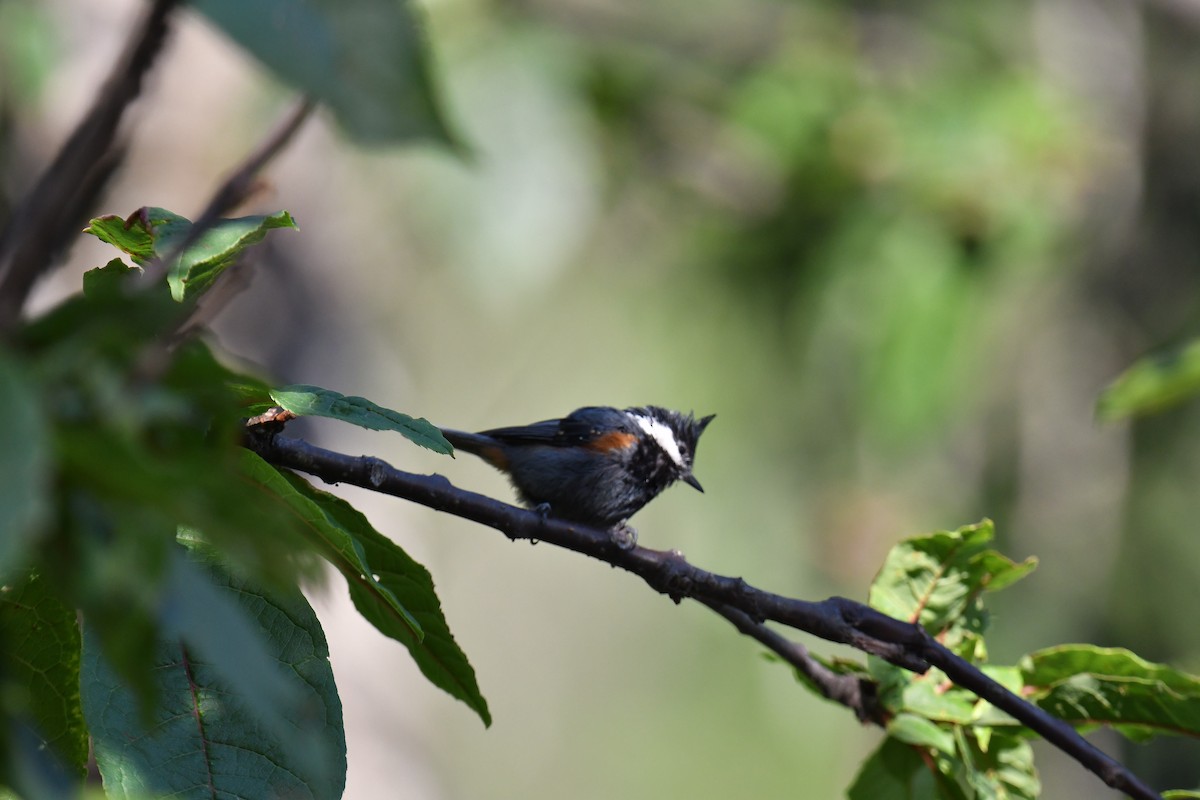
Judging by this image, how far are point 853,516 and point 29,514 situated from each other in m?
5.48

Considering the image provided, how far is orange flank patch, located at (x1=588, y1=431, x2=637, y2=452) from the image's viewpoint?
4.43m

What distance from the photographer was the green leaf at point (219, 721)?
1.26 metres

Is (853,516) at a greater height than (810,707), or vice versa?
(853,516)

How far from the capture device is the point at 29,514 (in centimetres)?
59

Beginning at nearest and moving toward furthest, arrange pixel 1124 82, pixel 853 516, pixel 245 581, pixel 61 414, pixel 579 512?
pixel 61 414
pixel 245 581
pixel 579 512
pixel 853 516
pixel 1124 82

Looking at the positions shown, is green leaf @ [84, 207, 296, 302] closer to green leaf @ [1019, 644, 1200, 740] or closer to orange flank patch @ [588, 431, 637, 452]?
green leaf @ [1019, 644, 1200, 740]

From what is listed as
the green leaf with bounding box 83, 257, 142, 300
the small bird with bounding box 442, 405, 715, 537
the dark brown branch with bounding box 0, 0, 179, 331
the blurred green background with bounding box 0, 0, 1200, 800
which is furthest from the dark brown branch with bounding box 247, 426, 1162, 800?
the blurred green background with bounding box 0, 0, 1200, 800

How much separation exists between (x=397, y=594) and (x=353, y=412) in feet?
0.97

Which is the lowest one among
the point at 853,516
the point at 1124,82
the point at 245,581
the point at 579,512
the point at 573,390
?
the point at 245,581

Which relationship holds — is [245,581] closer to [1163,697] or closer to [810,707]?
[1163,697]

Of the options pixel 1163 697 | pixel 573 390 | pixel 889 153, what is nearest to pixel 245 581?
pixel 1163 697

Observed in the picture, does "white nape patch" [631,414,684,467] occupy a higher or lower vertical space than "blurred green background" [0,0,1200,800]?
lower

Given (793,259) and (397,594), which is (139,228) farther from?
(793,259)

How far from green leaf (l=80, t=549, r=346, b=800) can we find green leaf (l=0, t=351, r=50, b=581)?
0.52 meters
